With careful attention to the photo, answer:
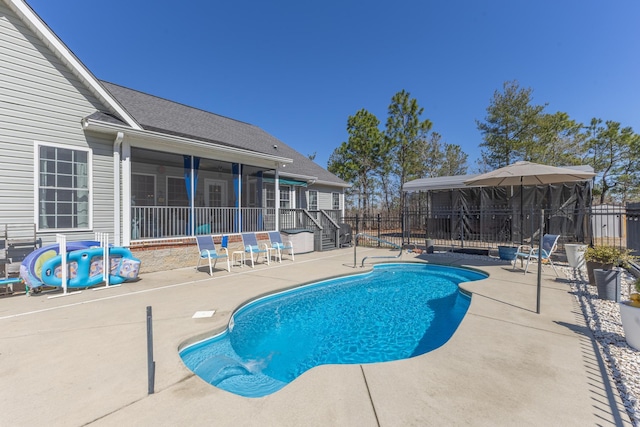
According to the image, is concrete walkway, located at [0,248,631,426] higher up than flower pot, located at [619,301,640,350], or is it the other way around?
flower pot, located at [619,301,640,350]

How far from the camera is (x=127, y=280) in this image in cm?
691

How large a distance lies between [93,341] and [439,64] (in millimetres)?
20450

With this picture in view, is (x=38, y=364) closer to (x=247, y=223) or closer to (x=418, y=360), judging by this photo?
(x=418, y=360)

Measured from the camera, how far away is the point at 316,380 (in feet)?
8.88

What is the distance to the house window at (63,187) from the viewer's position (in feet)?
22.3

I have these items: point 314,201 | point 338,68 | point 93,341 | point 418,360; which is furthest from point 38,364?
point 338,68

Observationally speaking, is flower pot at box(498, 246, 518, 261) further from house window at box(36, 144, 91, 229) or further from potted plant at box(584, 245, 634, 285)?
house window at box(36, 144, 91, 229)

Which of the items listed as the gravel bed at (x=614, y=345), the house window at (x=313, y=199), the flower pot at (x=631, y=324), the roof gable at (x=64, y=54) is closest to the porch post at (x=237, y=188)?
the roof gable at (x=64, y=54)

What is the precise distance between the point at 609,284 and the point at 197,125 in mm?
13427

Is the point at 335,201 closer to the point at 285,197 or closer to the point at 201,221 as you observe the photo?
the point at 285,197

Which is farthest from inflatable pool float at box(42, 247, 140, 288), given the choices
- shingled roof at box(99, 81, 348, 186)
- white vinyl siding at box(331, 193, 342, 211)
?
white vinyl siding at box(331, 193, 342, 211)

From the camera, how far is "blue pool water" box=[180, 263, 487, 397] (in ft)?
11.6

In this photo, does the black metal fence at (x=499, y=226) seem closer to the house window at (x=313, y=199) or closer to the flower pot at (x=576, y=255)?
the flower pot at (x=576, y=255)

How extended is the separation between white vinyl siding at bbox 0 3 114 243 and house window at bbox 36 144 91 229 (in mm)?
160
